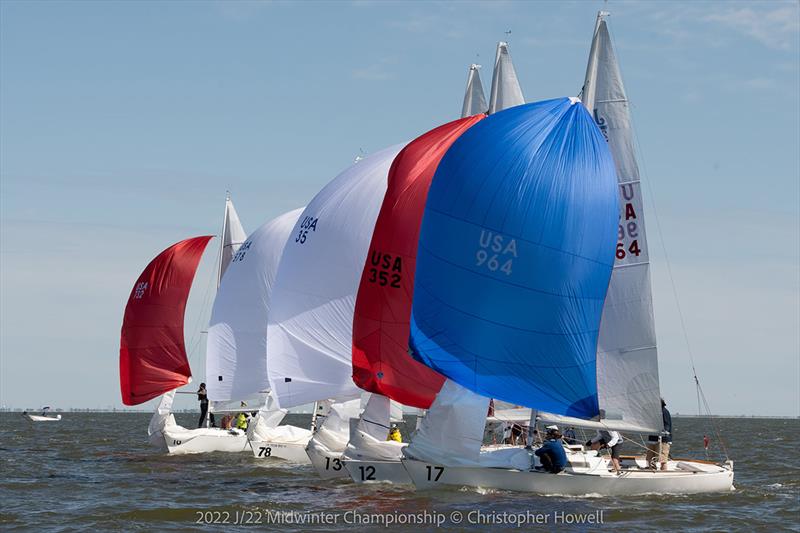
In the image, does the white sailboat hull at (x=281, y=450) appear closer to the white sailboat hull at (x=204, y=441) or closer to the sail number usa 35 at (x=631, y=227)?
the white sailboat hull at (x=204, y=441)

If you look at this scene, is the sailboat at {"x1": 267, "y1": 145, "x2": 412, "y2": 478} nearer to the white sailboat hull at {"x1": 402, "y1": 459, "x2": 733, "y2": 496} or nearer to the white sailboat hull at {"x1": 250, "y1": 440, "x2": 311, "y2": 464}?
the white sailboat hull at {"x1": 402, "y1": 459, "x2": 733, "y2": 496}

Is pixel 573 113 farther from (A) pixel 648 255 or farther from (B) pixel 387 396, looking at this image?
(B) pixel 387 396

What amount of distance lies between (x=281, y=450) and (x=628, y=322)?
14.9m

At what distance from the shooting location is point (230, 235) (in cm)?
4500

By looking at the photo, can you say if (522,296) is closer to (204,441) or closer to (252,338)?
(252,338)

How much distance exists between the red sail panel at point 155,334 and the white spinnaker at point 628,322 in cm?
2015

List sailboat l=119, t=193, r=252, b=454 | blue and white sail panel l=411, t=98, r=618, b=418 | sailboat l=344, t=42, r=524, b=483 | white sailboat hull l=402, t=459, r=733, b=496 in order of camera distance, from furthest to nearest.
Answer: sailboat l=119, t=193, r=252, b=454, sailboat l=344, t=42, r=524, b=483, white sailboat hull l=402, t=459, r=733, b=496, blue and white sail panel l=411, t=98, r=618, b=418

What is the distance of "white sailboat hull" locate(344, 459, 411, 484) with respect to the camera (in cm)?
2605

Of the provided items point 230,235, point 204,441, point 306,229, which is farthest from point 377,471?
point 230,235

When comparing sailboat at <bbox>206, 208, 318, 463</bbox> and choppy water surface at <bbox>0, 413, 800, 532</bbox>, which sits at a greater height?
sailboat at <bbox>206, 208, 318, 463</bbox>

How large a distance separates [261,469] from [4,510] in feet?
35.7

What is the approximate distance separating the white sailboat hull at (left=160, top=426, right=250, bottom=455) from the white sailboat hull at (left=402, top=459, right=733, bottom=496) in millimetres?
16864

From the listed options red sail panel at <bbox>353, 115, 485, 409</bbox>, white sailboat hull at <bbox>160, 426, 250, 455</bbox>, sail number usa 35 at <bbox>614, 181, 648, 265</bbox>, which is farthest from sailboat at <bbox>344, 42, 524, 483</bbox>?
white sailboat hull at <bbox>160, 426, 250, 455</bbox>

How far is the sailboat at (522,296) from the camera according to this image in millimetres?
23719
